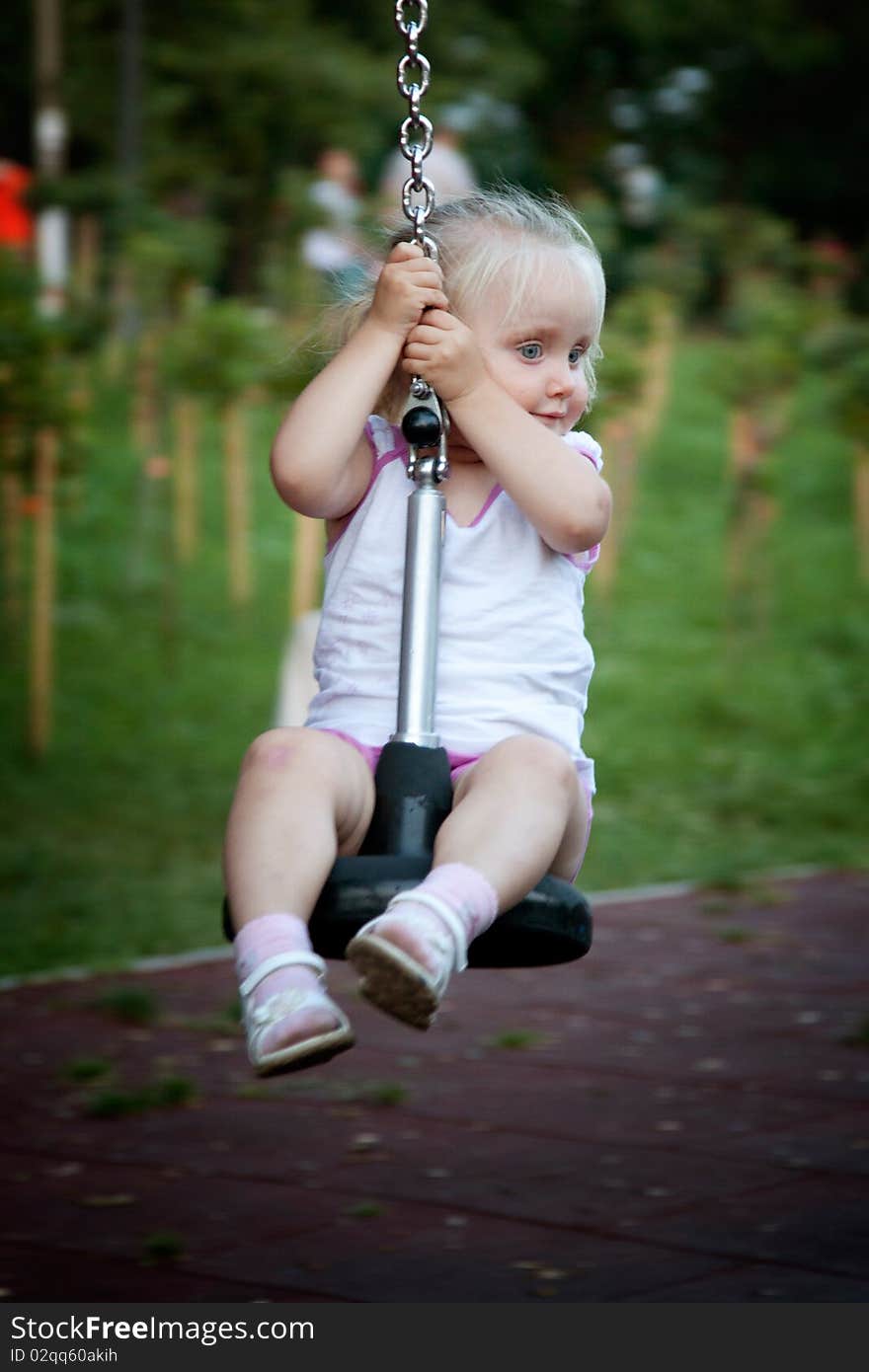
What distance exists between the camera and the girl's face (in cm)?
316

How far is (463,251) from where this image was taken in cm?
321

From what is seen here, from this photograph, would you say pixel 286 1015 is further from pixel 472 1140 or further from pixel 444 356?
pixel 472 1140

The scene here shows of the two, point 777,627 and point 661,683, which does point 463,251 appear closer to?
point 661,683

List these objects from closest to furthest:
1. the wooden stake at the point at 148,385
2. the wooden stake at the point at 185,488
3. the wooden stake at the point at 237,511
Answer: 1. the wooden stake at the point at 237,511
2. the wooden stake at the point at 148,385
3. the wooden stake at the point at 185,488

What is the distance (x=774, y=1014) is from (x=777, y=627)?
7.13 metres

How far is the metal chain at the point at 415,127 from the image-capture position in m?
2.93

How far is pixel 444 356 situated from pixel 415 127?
1.05 ft

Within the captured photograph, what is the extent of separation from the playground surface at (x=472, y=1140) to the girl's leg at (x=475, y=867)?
142cm

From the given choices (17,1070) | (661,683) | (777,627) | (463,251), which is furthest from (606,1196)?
(777,627)

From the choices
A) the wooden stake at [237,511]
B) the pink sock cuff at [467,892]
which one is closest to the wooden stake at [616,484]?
the wooden stake at [237,511]

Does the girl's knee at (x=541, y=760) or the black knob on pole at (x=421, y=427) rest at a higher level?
the black knob on pole at (x=421, y=427)

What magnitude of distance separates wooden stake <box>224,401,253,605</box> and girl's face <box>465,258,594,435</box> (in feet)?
26.8

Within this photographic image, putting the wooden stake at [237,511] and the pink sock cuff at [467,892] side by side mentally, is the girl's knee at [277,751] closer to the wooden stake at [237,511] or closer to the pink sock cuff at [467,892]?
the pink sock cuff at [467,892]

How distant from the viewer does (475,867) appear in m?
2.89
